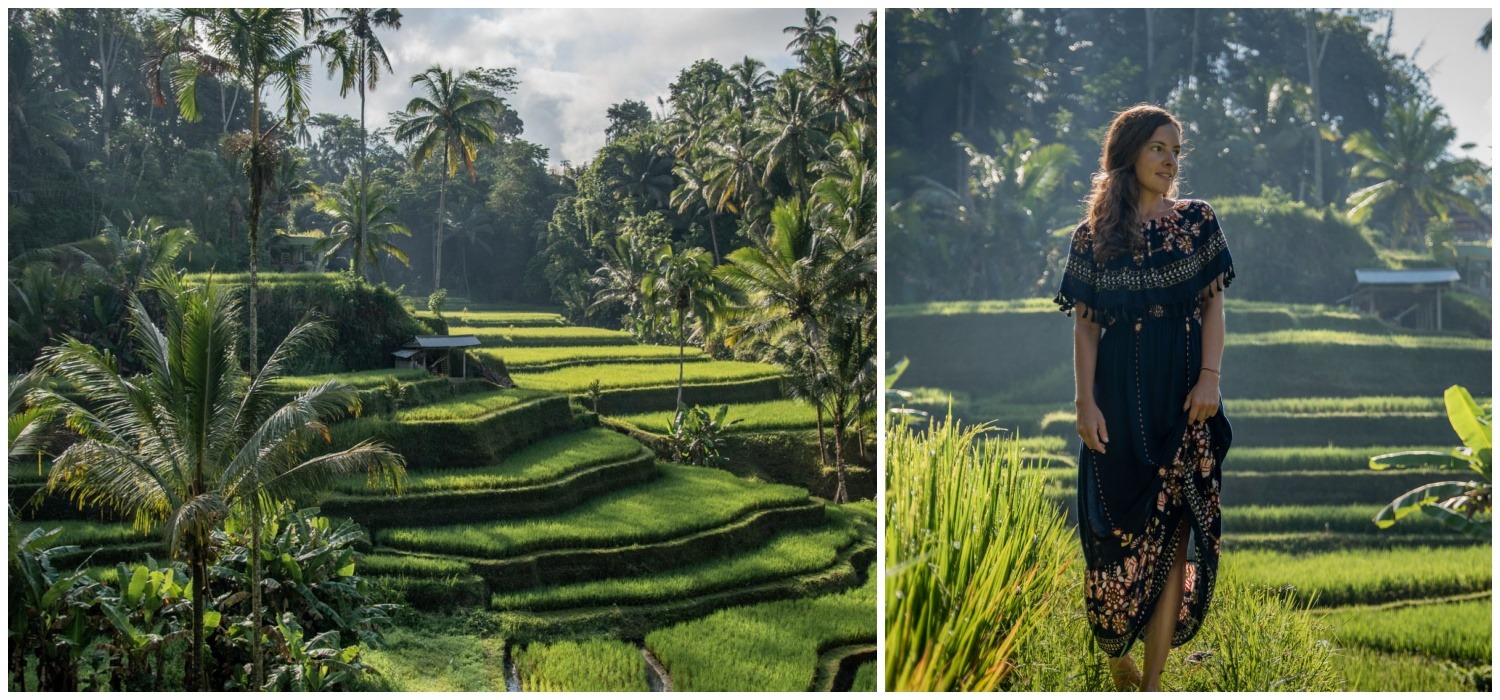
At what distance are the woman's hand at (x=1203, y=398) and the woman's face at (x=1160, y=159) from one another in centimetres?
48

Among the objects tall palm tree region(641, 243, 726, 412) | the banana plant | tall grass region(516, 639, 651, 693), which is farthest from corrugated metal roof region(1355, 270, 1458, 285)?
tall grass region(516, 639, 651, 693)

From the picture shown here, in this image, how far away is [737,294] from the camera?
4.76 metres

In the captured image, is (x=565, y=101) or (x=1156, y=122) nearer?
(x=1156, y=122)

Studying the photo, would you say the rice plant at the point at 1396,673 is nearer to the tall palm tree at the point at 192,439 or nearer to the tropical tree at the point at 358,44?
the tall palm tree at the point at 192,439

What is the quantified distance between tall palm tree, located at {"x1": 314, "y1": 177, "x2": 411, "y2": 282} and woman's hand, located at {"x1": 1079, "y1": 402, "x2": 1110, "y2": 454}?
9.87ft

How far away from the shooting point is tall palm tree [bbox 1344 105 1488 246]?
3830 millimetres

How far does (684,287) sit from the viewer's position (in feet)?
15.8

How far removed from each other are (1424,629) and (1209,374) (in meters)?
1.82

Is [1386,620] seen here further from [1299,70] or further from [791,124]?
[791,124]

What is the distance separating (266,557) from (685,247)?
2.14 meters

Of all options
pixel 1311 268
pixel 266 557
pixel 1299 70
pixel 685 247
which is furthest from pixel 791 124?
pixel 266 557

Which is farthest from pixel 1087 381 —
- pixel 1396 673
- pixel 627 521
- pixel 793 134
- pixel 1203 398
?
pixel 627 521

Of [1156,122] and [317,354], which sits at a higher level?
[1156,122]

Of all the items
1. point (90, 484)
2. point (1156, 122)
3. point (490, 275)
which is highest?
point (1156, 122)
